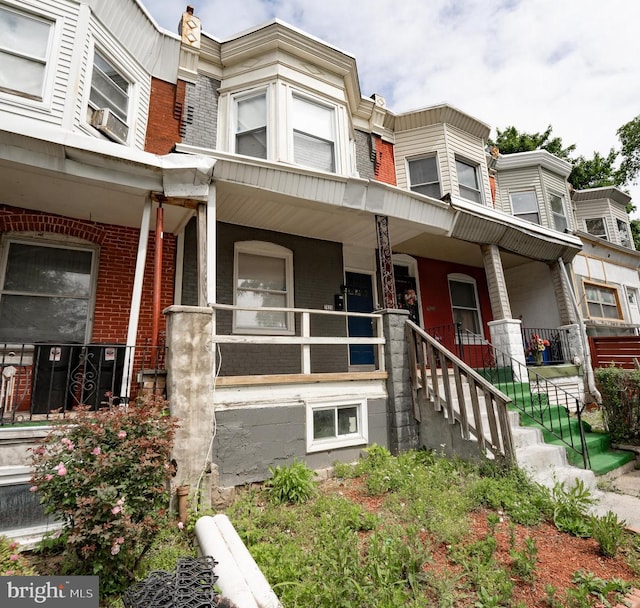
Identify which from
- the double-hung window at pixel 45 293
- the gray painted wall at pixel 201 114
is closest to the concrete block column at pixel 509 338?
the gray painted wall at pixel 201 114

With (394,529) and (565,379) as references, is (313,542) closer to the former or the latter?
(394,529)

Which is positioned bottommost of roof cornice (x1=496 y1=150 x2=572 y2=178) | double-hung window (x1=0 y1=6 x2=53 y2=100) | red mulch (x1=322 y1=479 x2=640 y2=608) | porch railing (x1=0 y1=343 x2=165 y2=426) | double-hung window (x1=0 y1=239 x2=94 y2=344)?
red mulch (x1=322 y1=479 x2=640 y2=608)

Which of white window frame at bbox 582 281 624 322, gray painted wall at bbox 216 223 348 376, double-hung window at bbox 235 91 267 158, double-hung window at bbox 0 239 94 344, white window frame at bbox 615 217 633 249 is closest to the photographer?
double-hung window at bbox 0 239 94 344

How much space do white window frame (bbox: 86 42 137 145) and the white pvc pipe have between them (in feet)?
19.5

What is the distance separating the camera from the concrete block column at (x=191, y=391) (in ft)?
13.2

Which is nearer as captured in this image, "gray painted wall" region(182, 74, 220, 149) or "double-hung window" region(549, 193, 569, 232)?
"gray painted wall" region(182, 74, 220, 149)

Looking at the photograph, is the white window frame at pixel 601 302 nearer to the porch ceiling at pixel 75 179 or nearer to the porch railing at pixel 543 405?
the porch railing at pixel 543 405

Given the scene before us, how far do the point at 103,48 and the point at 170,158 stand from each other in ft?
9.49

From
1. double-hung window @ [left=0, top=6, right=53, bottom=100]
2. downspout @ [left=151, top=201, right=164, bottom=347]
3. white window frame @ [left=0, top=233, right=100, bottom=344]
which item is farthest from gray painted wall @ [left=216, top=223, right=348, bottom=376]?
double-hung window @ [left=0, top=6, right=53, bottom=100]

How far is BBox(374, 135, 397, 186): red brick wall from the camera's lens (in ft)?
31.0

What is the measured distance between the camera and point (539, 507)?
395 centimetres

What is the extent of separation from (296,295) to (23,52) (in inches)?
221

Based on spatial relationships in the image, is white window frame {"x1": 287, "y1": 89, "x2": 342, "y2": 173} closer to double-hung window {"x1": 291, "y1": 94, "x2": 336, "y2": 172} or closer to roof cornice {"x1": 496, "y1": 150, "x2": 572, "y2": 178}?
double-hung window {"x1": 291, "y1": 94, "x2": 336, "y2": 172}

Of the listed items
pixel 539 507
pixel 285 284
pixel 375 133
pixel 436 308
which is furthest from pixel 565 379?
pixel 375 133
